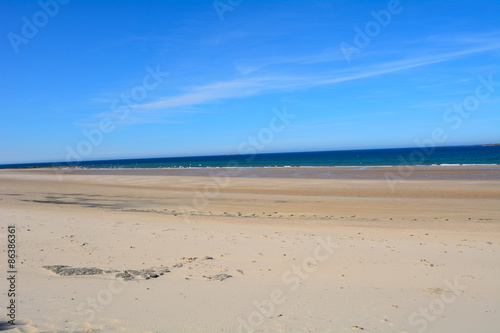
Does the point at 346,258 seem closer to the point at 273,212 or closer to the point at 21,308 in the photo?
the point at 21,308

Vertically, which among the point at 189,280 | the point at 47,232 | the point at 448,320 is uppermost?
the point at 47,232

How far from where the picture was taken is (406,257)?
26.6 ft

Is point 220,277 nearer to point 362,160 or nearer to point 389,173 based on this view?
point 389,173

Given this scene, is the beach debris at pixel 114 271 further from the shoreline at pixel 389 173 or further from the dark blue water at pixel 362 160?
the dark blue water at pixel 362 160

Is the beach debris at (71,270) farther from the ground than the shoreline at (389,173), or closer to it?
closer to it

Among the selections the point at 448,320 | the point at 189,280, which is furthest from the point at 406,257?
the point at 189,280

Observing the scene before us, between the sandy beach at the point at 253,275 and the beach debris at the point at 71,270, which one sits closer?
the sandy beach at the point at 253,275

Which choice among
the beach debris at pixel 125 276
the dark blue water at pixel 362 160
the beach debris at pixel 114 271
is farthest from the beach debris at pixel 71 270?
the dark blue water at pixel 362 160

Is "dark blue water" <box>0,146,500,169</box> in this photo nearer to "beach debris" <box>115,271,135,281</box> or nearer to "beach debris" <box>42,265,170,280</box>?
"beach debris" <box>42,265,170,280</box>

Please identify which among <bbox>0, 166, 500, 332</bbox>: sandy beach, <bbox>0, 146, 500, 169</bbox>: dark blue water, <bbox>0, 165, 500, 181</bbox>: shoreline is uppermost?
<bbox>0, 146, 500, 169</bbox>: dark blue water

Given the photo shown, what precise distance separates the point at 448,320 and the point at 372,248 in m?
3.89

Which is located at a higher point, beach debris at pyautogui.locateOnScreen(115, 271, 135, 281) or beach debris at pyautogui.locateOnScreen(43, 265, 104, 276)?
beach debris at pyautogui.locateOnScreen(43, 265, 104, 276)

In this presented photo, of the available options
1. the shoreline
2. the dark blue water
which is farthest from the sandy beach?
the dark blue water

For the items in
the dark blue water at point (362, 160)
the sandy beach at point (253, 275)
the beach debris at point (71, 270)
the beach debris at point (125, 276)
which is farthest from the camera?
the dark blue water at point (362, 160)
